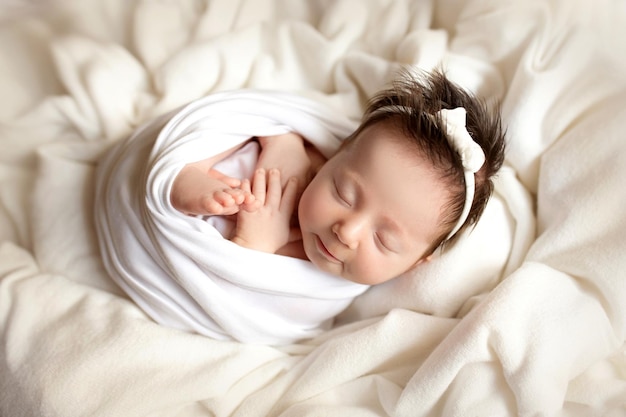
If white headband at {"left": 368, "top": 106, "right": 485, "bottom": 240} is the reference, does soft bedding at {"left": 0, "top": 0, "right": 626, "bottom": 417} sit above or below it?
below

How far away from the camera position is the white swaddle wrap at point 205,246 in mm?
1167

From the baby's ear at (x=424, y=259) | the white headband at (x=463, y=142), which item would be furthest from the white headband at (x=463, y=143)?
the baby's ear at (x=424, y=259)

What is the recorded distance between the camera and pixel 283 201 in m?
1.21

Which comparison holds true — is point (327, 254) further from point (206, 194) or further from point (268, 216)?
point (206, 194)

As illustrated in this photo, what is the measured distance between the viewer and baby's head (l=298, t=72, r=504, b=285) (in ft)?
3.51

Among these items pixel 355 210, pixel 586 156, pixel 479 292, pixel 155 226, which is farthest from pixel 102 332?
pixel 586 156

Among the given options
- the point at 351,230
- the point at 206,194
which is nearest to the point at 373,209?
the point at 351,230

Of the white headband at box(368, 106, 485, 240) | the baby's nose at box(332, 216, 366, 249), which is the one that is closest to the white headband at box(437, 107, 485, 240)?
the white headband at box(368, 106, 485, 240)

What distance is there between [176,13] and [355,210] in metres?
0.84

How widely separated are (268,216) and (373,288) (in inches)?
11.1

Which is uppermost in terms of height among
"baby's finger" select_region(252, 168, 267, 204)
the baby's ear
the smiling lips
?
"baby's finger" select_region(252, 168, 267, 204)

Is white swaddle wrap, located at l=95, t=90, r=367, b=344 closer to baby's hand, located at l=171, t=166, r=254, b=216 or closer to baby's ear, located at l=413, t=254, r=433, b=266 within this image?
baby's hand, located at l=171, t=166, r=254, b=216

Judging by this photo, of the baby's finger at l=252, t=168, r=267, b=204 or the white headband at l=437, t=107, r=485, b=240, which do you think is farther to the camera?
the baby's finger at l=252, t=168, r=267, b=204

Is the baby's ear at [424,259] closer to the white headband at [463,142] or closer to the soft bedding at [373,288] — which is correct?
the soft bedding at [373,288]
